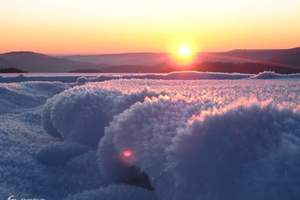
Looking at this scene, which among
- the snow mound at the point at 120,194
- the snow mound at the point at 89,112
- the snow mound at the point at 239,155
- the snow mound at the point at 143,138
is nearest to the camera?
the snow mound at the point at 239,155

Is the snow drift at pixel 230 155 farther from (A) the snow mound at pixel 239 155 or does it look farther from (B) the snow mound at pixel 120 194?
(B) the snow mound at pixel 120 194

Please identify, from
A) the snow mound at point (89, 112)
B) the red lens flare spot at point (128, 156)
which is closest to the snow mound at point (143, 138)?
the red lens flare spot at point (128, 156)

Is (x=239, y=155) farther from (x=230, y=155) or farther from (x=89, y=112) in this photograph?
(x=89, y=112)

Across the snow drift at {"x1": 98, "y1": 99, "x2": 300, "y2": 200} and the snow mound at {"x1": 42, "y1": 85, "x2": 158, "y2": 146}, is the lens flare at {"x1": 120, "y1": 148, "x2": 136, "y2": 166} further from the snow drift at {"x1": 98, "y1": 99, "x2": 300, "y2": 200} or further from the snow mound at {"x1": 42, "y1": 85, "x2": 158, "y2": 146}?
the snow mound at {"x1": 42, "y1": 85, "x2": 158, "y2": 146}

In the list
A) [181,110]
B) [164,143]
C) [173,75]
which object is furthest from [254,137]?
[173,75]

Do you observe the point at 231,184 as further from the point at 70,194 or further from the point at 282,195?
the point at 70,194

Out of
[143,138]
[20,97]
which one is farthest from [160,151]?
[20,97]
